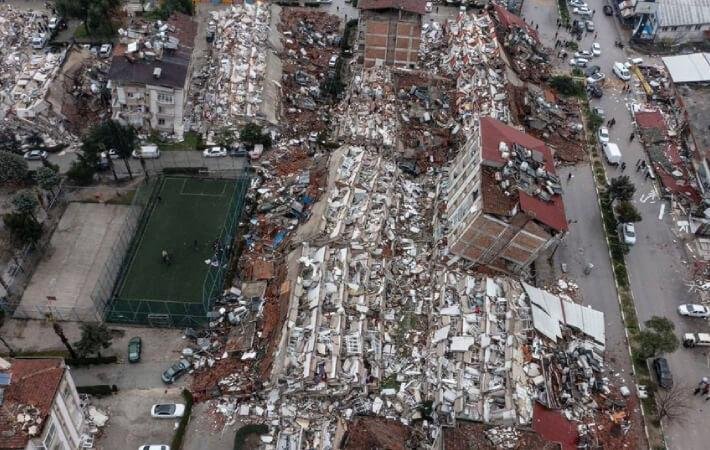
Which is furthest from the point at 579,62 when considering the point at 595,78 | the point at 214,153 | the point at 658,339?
the point at 214,153

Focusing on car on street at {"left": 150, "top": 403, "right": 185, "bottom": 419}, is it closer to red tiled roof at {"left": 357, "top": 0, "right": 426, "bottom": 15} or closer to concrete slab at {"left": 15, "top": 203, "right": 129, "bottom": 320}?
concrete slab at {"left": 15, "top": 203, "right": 129, "bottom": 320}

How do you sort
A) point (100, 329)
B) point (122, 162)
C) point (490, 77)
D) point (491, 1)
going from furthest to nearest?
point (491, 1), point (490, 77), point (122, 162), point (100, 329)

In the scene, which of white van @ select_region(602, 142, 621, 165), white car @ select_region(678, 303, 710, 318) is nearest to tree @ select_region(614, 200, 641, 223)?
white van @ select_region(602, 142, 621, 165)

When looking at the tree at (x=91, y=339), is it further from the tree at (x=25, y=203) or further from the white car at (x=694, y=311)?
the white car at (x=694, y=311)

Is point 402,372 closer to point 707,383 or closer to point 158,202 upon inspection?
point 707,383

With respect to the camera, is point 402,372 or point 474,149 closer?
point 402,372

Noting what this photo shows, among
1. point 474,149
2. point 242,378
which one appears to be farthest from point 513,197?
point 242,378
